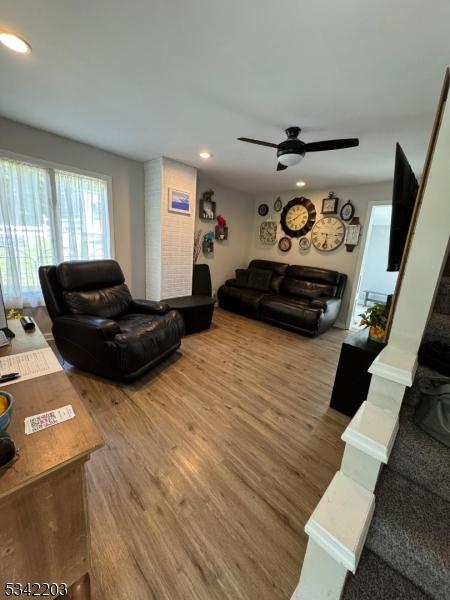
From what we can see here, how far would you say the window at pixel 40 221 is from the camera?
261 cm

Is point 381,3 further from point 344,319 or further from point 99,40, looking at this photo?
point 344,319

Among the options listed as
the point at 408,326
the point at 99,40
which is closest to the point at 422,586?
the point at 408,326

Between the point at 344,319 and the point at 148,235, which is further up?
the point at 148,235

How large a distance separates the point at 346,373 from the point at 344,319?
2.66m

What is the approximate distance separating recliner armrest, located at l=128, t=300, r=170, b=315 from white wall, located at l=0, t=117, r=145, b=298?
3.29 feet

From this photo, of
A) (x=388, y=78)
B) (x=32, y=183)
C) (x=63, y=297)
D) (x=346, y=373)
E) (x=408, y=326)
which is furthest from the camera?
(x=32, y=183)

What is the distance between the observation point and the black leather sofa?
151 inches

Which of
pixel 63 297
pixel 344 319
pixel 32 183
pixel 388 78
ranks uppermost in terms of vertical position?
pixel 388 78

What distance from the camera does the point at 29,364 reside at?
3.77 ft

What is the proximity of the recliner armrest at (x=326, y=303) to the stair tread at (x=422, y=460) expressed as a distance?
2.80 m

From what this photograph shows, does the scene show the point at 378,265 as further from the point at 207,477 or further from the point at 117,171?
the point at 207,477

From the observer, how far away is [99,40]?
4.61ft

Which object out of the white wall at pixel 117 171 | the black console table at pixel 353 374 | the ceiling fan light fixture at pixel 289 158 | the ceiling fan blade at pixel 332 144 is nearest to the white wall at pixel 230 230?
the white wall at pixel 117 171

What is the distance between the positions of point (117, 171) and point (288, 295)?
3393 mm
